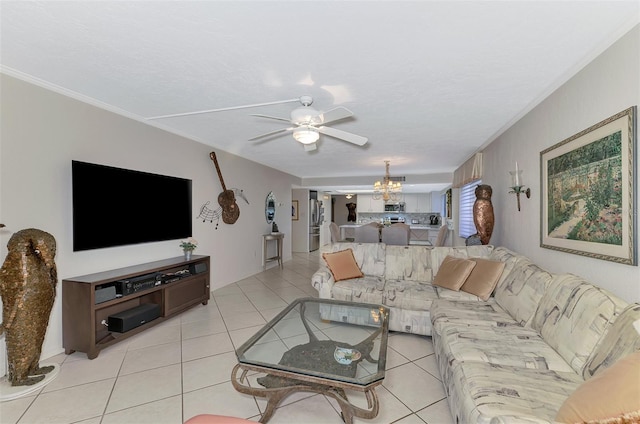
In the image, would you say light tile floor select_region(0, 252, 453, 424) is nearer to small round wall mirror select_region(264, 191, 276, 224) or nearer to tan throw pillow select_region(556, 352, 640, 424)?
tan throw pillow select_region(556, 352, 640, 424)

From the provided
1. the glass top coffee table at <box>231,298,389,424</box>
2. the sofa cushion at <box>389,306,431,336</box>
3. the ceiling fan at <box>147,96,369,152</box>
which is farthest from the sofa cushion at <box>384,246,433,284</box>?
the ceiling fan at <box>147,96,369,152</box>

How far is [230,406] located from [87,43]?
2.57 meters

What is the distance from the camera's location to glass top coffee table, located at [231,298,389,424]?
1530mm

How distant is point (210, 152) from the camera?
4.34m

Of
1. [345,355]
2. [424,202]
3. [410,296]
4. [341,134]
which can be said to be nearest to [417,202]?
[424,202]

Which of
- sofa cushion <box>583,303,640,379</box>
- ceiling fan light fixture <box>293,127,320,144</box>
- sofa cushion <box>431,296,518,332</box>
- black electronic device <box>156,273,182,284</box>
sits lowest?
sofa cushion <box>431,296,518,332</box>

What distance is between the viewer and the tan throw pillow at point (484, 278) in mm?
2734

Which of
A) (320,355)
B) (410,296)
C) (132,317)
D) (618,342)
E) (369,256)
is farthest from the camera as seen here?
(369,256)

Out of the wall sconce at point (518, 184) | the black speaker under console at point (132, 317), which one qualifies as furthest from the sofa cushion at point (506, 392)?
the black speaker under console at point (132, 317)

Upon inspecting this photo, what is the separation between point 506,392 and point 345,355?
0.90 meters

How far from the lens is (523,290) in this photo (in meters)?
2.26

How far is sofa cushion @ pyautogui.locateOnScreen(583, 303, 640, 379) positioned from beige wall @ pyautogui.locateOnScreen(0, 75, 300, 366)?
3.87m

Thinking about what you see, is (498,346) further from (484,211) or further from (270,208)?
(270,208)

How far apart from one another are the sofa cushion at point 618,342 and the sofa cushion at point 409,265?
6.78 ft
